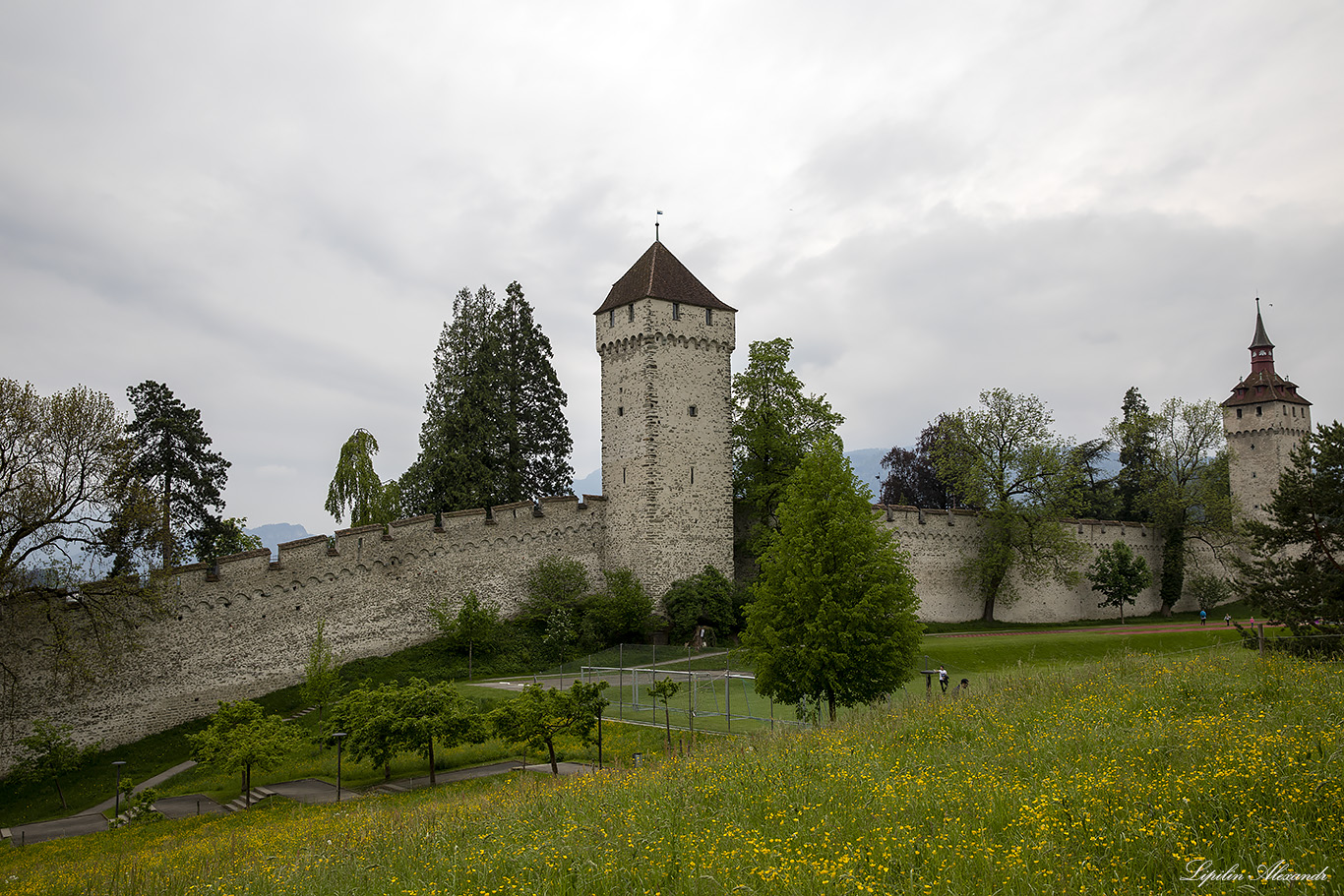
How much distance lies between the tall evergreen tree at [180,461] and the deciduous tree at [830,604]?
25.2 m

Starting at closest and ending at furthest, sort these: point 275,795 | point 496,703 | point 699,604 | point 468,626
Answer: point 275,795 < point 496,703 < point 468,626 < point 699,604

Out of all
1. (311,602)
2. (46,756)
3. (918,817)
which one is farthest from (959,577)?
(918,817)

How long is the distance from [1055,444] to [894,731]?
113ft

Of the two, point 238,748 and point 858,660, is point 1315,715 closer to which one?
point 858,660

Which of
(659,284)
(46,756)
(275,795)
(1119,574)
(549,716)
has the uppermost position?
(659,284)

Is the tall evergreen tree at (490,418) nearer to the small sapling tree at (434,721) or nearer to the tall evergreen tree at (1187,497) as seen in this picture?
the small sapling tree at (434,721)

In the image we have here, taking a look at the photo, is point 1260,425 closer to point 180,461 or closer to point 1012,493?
point 1012,493

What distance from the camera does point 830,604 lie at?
59.4 feet

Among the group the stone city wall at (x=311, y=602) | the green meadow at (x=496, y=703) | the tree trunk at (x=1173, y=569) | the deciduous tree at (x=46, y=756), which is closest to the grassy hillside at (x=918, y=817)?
the green meadow at (x=496, y=703)

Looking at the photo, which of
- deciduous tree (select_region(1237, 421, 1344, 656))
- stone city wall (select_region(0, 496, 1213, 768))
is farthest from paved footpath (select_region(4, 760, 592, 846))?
deciduous tree (select_region(1237, 421, 1344, 656))

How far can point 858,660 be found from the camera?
17922 millimetres

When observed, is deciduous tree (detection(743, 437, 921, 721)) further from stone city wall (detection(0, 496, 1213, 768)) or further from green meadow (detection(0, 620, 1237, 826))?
stone city wall (detection(0, 496, 1213, 768))

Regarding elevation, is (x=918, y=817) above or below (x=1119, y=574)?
below

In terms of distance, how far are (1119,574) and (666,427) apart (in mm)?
24361
